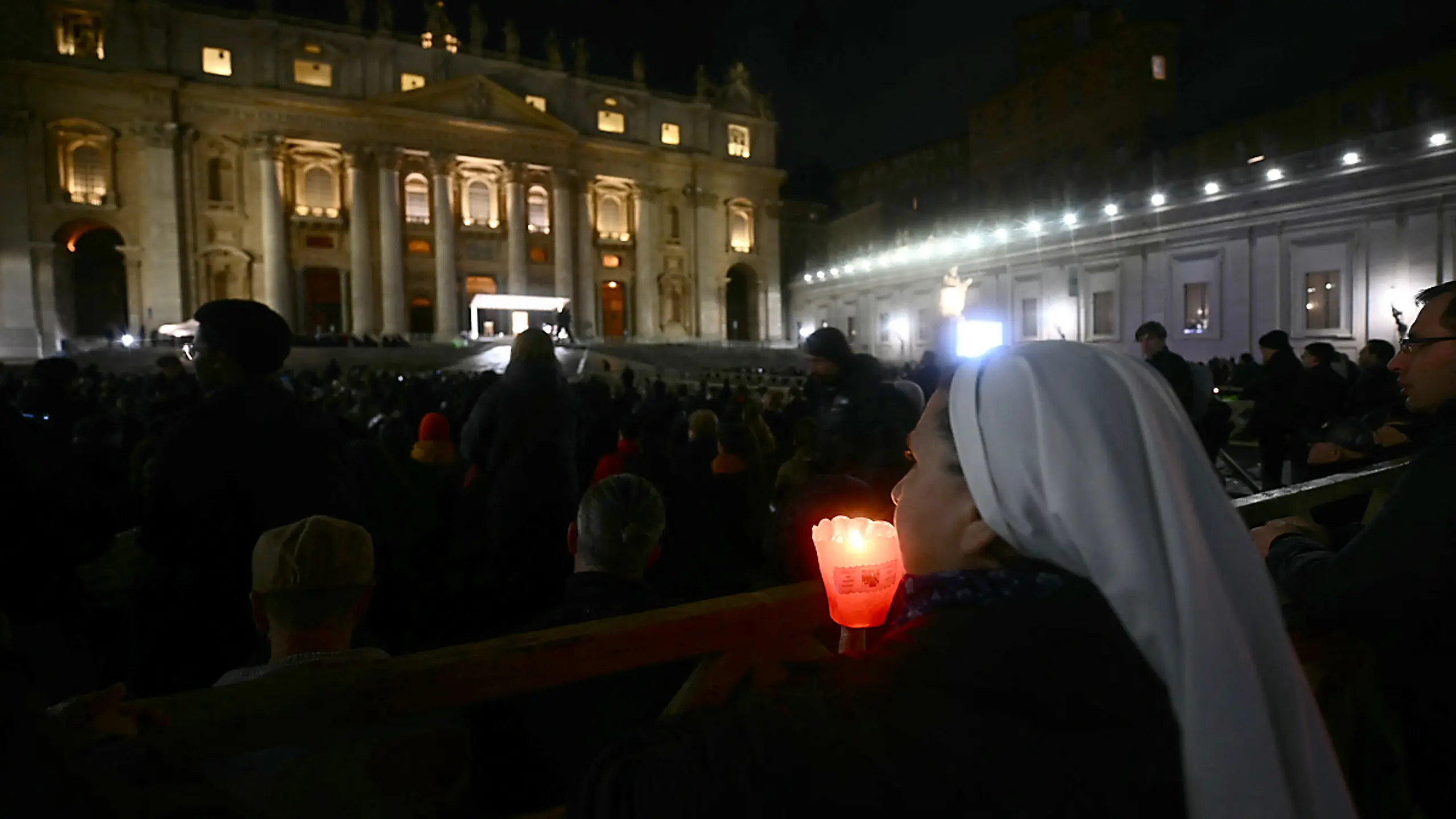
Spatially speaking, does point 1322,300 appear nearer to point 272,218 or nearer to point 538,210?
point 538,210

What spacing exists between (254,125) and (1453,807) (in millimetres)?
48869

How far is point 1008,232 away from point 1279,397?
2712cm

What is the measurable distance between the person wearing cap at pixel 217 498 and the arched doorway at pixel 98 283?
150ft

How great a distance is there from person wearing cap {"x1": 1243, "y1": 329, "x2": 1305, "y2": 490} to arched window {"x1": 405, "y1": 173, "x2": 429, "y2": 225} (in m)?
45.5

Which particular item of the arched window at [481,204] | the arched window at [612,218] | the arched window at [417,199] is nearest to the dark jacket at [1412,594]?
the arched window at [417,199]

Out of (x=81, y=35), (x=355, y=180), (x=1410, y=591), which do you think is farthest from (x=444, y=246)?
(x=1410, y=591)

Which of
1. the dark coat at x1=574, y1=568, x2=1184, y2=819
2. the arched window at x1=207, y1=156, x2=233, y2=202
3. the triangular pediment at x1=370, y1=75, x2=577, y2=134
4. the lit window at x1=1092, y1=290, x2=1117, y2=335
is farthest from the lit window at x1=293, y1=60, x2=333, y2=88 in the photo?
the dark coat at x1=574, y1=568, x2=1184, y2=819

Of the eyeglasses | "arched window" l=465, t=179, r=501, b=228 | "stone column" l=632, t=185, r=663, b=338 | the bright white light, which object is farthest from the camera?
"stone column" l=632, t=185, r=663, b=338

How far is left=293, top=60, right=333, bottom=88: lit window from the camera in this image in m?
42.2

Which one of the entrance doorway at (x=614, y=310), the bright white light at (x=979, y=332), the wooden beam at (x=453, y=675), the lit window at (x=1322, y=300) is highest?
the entrance doorway at (x=614, y=310)

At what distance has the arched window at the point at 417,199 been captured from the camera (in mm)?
45719

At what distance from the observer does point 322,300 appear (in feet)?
145

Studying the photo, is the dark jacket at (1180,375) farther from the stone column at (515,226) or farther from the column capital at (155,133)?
the column capital at (155,133)

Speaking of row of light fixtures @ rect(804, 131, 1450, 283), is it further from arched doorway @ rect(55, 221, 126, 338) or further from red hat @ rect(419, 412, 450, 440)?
arched doorway @ rect(55, 221, 126, 338)
